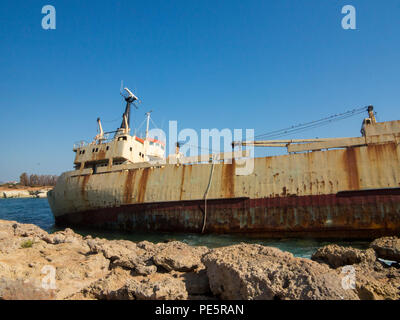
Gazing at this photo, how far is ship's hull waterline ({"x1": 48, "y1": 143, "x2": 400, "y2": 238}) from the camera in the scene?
11.0 m

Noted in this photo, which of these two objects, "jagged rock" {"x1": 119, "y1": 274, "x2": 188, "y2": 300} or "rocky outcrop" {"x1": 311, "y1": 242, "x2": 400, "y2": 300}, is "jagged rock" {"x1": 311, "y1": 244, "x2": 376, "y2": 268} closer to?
"rocky outcrop" {"x1": 311, "y1": 242, "x2": 400, "y2": 300}

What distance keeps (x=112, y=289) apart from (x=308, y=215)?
10935 millimetres

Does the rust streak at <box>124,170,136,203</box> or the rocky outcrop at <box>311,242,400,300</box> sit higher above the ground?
the rust streak at <box>124,170,136,203</box>

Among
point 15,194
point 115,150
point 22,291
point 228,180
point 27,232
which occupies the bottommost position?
point 15,194

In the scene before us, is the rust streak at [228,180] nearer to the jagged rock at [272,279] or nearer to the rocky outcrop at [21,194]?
the jagged rock at [272,279]

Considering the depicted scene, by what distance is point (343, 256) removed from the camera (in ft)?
14.3

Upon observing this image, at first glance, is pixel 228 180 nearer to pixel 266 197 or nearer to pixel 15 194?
pixel 266 197

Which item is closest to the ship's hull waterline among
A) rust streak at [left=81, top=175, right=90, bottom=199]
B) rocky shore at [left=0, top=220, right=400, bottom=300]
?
rust streak at [left=81, top=175, right=90, bottom=199]

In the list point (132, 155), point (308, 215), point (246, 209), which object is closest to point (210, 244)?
point (246, 209)

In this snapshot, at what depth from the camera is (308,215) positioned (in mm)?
11828

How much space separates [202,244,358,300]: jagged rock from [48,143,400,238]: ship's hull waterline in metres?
9.32

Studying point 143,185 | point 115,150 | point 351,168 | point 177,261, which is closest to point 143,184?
point 143,185

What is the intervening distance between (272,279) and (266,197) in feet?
33.9
